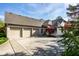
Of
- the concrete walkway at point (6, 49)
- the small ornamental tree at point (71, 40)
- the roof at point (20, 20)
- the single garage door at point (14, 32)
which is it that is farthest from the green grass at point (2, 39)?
the small ornamental tree at point (71, 40)

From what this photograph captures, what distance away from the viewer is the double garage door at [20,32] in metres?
3.93

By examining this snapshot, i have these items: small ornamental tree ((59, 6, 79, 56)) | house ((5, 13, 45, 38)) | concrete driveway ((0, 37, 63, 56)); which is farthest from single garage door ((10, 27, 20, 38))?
small ornamental tree ((59, 6, 79, 56))

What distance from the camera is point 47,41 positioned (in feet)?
13.0

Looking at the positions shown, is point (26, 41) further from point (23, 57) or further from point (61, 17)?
point (61, 17)

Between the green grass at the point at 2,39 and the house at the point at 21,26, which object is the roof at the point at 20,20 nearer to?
the house at the point at 21,26

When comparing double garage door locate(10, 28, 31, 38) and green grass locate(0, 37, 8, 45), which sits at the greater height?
double garage door locate(10, 28, 31, 38)

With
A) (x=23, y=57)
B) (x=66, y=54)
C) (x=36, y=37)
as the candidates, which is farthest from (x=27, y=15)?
(x=66, y=54)

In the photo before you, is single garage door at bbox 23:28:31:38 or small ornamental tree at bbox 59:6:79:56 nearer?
small ornamental tree at bbox 59:6:79:56

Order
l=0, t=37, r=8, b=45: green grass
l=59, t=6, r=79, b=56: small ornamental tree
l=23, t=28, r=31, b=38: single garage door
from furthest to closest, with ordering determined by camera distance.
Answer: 1. l=23, t=28, r=31, b=38: single garage door
2. l=0, t=37, r=8, b=45: green grass
3. l=59, t=6, r=79, b=56: small ornamental tree

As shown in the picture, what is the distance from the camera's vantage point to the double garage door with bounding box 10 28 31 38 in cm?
393

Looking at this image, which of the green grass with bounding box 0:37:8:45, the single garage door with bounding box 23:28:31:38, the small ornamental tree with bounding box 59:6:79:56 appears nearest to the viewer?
the small ornamental tree with bounding box 59:6:79:56

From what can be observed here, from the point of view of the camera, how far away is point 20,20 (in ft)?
12.9

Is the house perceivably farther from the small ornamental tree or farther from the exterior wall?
the small ornamental tree

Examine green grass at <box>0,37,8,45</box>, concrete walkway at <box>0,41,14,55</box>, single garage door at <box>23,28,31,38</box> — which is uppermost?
single garage door at <box>23,28,31,38</box>
